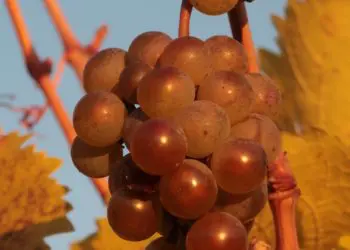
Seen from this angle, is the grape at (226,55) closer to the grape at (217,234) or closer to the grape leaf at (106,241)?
the grape at (217,234)

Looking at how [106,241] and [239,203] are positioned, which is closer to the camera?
[239,203]

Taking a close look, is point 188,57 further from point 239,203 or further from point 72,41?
point 72,41

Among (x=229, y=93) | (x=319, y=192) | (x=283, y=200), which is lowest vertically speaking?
(x=319, y=192)

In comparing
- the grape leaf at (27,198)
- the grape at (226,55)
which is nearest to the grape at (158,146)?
the grape at (226,55)

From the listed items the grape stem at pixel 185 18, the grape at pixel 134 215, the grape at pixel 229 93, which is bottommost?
the grape at pixel 134 215

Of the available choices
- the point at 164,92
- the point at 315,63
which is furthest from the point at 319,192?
the point at 164,92
